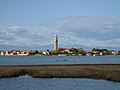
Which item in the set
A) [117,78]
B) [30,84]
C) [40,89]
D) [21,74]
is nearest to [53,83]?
[30,84]

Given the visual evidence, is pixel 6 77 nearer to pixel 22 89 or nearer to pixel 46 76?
pixel 46 76

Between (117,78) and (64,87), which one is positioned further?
(117,78)

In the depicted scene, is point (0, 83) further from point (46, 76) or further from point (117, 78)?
point (117, 78)

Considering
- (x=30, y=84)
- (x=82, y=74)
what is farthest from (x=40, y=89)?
(x=82, y=74)

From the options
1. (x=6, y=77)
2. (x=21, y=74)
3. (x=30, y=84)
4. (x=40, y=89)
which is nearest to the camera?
(x=40, y=89)

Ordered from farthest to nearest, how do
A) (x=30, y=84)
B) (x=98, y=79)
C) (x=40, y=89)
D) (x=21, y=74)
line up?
(x=21, y=74)
(x=98, y=79)
(x=30, y=84)
(x=40, y=89)

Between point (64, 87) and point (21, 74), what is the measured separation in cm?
2254

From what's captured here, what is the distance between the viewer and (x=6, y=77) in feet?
207

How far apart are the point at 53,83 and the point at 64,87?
17.0 feet

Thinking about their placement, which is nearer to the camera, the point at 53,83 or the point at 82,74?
the point at 53,83

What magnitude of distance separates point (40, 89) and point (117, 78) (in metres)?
14.2

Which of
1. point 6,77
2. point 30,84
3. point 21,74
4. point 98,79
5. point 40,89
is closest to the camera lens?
point 40,89

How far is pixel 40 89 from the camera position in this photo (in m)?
47.8

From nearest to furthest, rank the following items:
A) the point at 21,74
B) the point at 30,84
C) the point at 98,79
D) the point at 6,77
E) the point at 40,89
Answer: the point at 40,89 < the point at 30,84 < the point at 98,79 < the point at 6,77 < the point at 21,74
